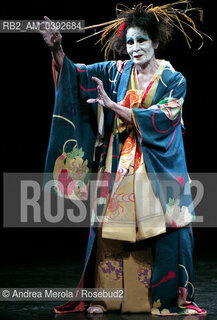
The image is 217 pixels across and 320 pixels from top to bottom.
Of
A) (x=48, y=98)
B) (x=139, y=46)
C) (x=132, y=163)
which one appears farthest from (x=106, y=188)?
(x=48, y=98)

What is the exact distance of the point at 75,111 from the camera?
2.69 m

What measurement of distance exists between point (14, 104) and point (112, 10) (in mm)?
974

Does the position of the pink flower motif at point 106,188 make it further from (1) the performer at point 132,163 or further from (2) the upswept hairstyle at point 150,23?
(2) the upswept hairstyle at point 150,23

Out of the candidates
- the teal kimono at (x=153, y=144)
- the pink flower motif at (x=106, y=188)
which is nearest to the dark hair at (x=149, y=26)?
the teal kimono at (x=153, y=144)

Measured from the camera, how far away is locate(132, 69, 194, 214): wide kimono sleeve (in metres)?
2.56

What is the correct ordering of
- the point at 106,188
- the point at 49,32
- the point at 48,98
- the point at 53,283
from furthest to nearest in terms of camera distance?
the point at 48,98 < the point at 53,283 < the point at 106,188 < the point at 49,32

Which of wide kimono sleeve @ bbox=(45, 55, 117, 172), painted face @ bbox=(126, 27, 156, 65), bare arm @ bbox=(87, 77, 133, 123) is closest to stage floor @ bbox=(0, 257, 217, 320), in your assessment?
wide kimono sleeve @ bbox=(45, 55, 117, 172)

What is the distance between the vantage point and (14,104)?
14.0 ft

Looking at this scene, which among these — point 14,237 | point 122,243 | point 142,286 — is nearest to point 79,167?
point 122,243

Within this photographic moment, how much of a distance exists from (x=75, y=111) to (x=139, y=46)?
399 mm

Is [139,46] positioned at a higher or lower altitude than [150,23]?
lower

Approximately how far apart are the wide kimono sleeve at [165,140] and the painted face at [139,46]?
0.11 metres

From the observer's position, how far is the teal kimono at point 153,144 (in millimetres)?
2557

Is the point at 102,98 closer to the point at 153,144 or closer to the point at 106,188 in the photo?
the point at 153,144
